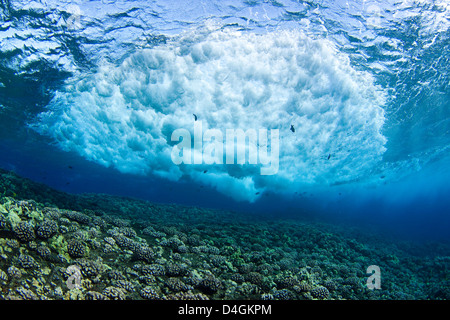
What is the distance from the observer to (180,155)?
1369 inches

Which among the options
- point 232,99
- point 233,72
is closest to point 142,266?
point 233,72

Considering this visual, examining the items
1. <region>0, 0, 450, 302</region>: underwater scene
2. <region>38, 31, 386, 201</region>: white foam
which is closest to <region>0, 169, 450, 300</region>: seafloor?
<region>0, 0, 450, 302</region>: underwater scene

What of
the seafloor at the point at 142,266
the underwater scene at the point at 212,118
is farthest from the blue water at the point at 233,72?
the seafloor at the point at 142,266

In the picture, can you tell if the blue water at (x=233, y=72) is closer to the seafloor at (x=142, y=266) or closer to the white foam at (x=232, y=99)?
the white foam at (x=232, y=99)

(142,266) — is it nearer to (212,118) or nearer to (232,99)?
(232,99)

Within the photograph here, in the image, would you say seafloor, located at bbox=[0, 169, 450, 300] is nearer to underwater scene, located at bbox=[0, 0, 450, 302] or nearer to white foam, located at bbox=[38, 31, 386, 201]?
underwater scene, located at bbox=[0, 0, 450, 302]

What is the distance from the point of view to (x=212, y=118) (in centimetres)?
2323

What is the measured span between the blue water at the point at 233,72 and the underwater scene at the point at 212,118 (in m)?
0.12

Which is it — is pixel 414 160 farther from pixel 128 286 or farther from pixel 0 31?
pixel 0 31

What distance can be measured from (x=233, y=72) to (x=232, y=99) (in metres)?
3.50

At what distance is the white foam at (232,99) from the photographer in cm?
1500

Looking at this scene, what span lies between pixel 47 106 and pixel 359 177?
55.8 metres
